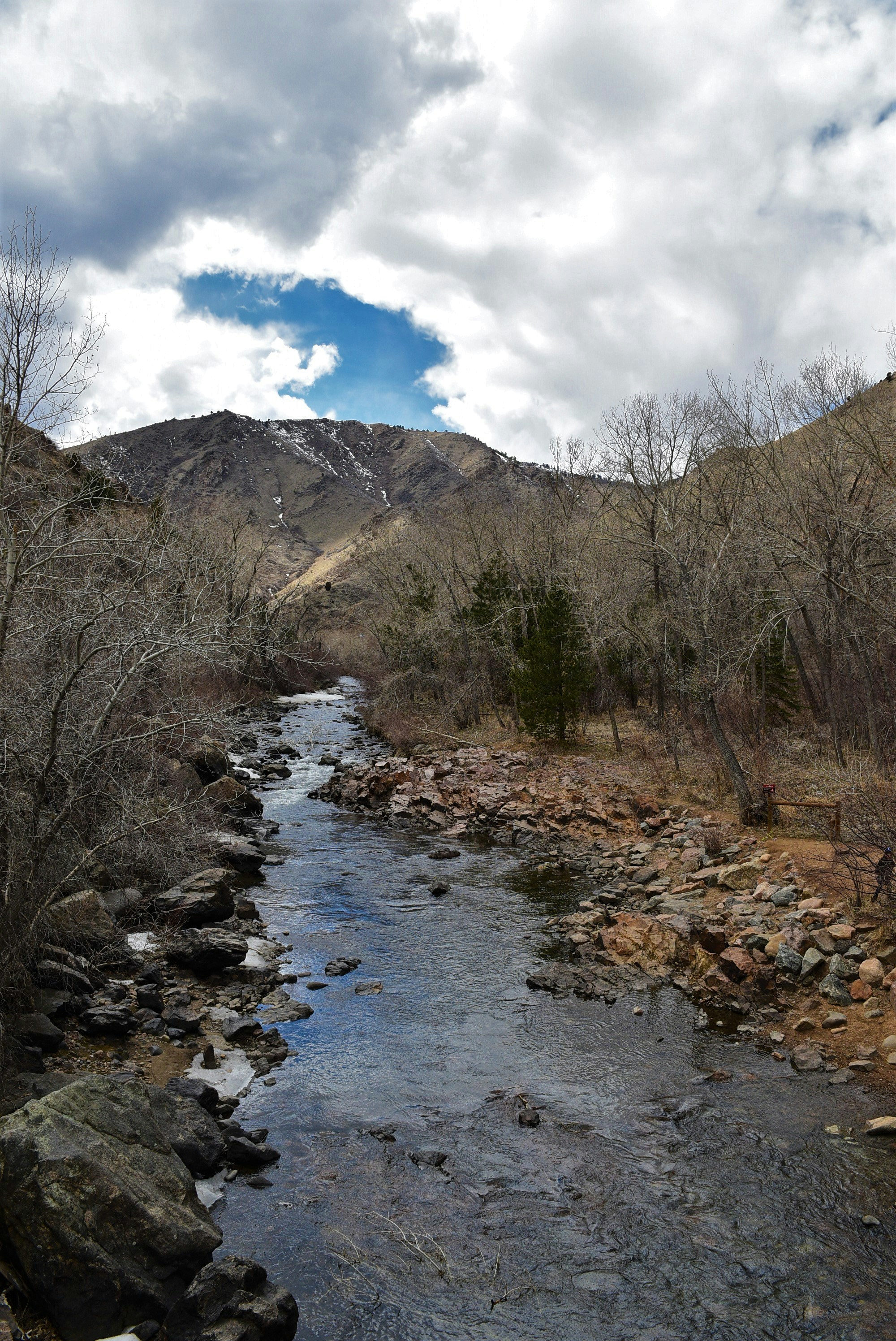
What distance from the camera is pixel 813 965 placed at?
973 cm

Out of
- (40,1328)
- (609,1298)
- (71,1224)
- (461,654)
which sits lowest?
(609,1298)

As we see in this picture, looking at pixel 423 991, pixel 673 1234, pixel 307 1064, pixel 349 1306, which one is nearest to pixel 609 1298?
pixel 673 1234

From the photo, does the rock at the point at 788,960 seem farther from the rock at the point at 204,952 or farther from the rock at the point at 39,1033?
the rock at the point at 39,1033

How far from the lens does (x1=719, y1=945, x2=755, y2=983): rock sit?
32.9ft

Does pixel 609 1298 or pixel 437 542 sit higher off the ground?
pixel 437 542

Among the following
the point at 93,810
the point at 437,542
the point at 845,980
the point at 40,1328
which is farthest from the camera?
the point at 437,542

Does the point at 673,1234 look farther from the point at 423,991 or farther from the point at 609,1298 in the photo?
the point at 423,991

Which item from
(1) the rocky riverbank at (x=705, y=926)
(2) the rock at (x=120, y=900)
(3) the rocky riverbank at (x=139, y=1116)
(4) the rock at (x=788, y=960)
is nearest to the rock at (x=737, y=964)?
(1) the rocky riverbank at (x=705, y=926)

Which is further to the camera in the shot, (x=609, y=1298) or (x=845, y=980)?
(x=845, y=980)

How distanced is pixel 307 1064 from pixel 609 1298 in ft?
13.9

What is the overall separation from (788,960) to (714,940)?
1.11 meters

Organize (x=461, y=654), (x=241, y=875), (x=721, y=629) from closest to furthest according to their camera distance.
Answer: (x=241, y=875) → (x=721, y=629) → (x=461, y=654)

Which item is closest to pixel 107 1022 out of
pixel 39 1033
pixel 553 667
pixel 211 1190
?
pixel 39 1033

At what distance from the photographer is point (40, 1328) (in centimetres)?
452
